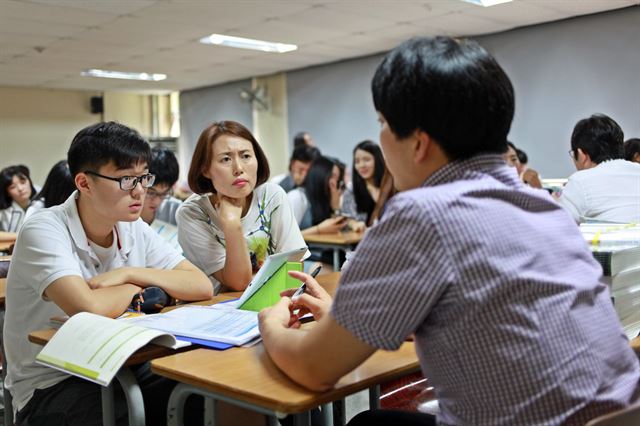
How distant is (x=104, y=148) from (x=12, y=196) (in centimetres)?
441

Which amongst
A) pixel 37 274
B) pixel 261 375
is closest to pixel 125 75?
pixel 37 274

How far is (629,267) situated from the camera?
166 cm

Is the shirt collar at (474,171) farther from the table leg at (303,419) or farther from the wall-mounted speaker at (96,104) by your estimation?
the wall-mounted speaker at (96,104)

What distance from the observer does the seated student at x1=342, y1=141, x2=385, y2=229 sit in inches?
213

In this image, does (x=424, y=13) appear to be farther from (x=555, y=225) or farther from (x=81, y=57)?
(x=555, y=225)

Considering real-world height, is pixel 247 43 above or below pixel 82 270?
above

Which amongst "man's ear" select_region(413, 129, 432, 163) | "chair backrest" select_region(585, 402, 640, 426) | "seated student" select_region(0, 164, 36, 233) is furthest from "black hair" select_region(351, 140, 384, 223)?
"chair backrest" select_region(585, 402, 640, 426)

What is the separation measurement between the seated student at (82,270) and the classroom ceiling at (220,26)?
377 cm

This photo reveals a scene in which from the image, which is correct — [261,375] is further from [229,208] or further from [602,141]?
[602,141]

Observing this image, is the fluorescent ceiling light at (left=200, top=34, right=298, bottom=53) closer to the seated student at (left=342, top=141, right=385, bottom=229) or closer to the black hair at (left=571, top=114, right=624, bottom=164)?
the seated student at (left=342, top=141, right=385, bottom=229)

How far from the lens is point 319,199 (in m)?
5.23

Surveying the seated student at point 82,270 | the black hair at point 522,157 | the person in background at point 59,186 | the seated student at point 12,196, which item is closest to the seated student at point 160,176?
the person in background at point 59,186

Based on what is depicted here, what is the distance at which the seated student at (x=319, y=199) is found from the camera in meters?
5.04

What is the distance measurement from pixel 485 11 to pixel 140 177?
16.0 ft
